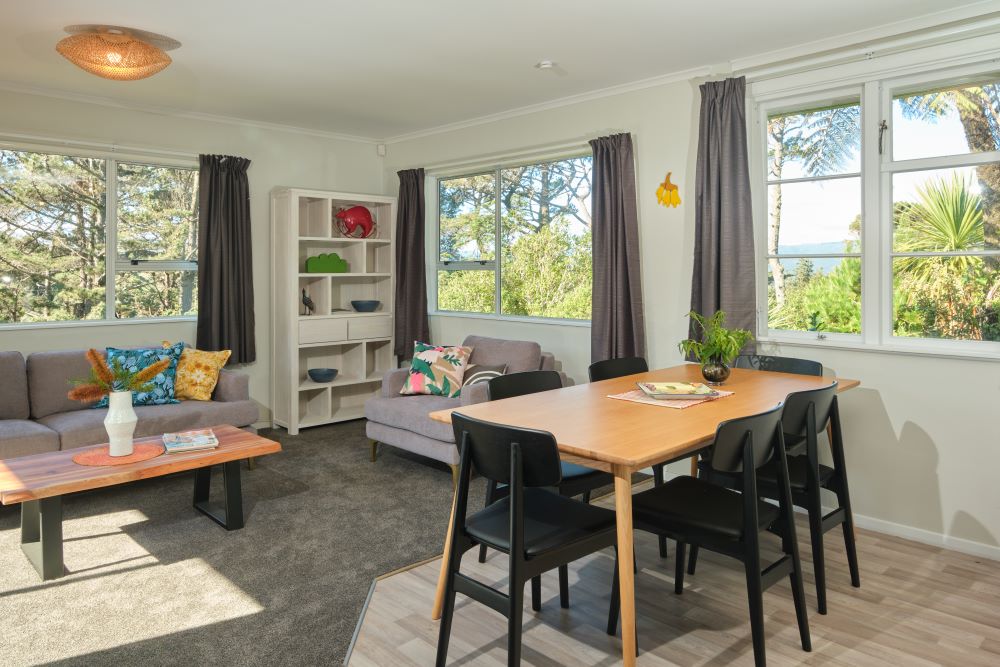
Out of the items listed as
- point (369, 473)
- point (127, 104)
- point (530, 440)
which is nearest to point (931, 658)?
point (530, 440)

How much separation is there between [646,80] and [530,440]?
3214 mm

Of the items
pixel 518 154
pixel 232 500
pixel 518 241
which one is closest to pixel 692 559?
pixel 232 500

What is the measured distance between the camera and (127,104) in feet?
16.6

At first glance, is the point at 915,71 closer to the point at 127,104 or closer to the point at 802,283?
the point at 802,283

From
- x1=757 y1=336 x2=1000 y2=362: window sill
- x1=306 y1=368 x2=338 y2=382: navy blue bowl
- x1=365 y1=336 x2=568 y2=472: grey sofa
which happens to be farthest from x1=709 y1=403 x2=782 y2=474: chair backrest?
x1=306 y1=368 x2=338 y2=382: navy blue bowl

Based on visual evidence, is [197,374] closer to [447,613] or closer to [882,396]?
[447,613]

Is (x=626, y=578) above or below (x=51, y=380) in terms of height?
below

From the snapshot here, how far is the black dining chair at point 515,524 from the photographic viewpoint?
1.99 meters

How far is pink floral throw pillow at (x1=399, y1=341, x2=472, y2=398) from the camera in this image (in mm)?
4785

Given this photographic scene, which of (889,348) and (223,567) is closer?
(223,567)

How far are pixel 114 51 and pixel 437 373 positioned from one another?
259 centimetres

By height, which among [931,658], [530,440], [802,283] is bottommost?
[931,658]

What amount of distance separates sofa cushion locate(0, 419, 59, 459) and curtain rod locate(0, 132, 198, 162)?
192cm

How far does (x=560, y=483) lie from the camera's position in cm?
268
